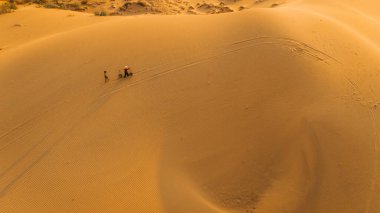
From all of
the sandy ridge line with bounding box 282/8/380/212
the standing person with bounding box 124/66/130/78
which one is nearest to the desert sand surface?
the sandy ridge line with bounding box 282/8/380/212

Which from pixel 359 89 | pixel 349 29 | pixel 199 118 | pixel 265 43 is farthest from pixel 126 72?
pixel 349 29

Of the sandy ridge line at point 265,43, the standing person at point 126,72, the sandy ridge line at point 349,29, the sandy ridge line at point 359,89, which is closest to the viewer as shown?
the sandy ridge line at point 359,89

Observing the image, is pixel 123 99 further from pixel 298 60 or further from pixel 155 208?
pixel 298 60

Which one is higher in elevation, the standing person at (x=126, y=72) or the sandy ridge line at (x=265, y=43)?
the sandy ridge line at (x=265, y=43)

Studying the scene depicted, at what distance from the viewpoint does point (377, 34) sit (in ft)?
23.9

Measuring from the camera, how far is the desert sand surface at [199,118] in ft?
15.0

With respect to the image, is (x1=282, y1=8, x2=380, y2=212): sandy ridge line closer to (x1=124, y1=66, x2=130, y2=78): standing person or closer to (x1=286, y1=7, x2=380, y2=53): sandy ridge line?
(x1=286, y1=7, x2=380, y2=53): sandy ridge line

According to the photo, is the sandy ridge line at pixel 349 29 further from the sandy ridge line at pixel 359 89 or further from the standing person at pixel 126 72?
the standing person at pixel 126 72

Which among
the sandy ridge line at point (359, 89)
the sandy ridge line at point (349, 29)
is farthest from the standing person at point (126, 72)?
the sandy ridge line at point (349, 29)

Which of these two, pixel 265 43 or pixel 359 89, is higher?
pixel 265 43

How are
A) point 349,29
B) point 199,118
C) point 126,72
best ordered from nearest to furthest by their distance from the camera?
1. point 199,118
2. point 126,72
3. point 349,29

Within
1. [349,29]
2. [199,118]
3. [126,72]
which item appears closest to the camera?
[199,118]

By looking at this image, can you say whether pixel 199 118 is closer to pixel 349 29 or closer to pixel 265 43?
pixel 265 43

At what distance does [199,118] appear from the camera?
5395 mm
